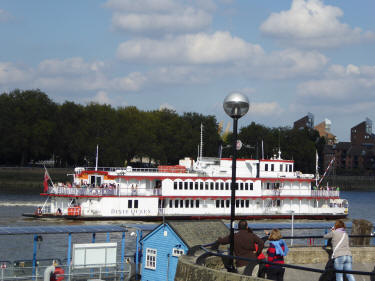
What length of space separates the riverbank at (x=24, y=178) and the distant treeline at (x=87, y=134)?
A: 4.03m

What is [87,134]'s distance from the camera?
11444 centimetres

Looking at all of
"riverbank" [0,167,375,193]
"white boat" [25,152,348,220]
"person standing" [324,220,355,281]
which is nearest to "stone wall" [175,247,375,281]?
Result: "person standing" [324,220,355,281]

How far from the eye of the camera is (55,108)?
119750 millimetres

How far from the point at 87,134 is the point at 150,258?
84497 mm

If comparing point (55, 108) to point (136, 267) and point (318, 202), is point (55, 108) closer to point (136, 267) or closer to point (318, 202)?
point (318, 202)

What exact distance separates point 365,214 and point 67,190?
40.8m

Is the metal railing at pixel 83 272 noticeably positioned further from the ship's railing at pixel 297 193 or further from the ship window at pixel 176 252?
the ship's railing at pixel 297 193

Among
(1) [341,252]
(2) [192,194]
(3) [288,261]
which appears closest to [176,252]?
(3) [288,261]

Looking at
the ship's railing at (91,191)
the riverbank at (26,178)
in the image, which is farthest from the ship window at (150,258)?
the riverbank at (26,178)

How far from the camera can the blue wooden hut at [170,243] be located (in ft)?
95.0

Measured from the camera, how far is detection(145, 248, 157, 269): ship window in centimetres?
3150

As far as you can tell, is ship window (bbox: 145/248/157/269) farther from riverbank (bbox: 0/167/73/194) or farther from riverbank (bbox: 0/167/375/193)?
riverbank (bbox: 0/167/375/193)

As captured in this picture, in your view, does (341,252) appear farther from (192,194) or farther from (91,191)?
(192,194)

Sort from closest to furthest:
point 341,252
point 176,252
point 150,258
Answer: point 341,252, point 176,252, point 150,258
